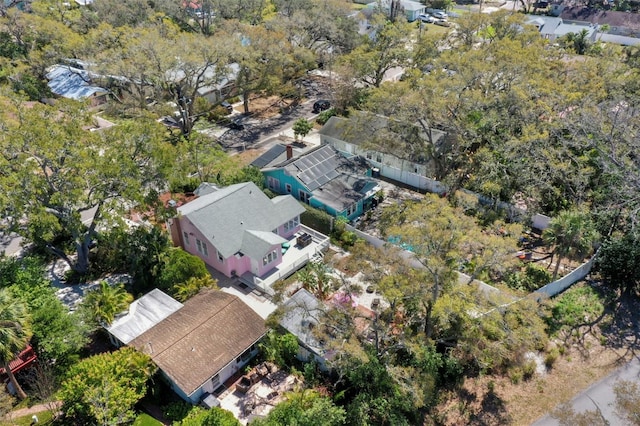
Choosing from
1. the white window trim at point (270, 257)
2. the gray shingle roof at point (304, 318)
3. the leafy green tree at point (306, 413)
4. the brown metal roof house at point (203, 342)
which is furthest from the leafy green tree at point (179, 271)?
the leafy green tree at point (306, 413)

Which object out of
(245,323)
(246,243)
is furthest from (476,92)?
(245,323)

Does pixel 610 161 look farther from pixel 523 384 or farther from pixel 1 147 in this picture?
pixel 1 147

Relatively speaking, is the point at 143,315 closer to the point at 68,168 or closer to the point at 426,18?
the point at 68,168

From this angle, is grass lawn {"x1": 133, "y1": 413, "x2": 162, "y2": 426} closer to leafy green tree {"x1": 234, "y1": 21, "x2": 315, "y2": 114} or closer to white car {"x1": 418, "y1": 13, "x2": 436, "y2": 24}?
leafy green tree {"x1": 234, "y1": 21, "x2": 315, "y2": 114}

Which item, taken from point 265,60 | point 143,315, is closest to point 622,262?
point 143,315

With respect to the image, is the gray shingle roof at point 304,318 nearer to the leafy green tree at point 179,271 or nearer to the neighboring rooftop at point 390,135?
the leafy green tree at point 179,271

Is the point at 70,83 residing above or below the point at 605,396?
above

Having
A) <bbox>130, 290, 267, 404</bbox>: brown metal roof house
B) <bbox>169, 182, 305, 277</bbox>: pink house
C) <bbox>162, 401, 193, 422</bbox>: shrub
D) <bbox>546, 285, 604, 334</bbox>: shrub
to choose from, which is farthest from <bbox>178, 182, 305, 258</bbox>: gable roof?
<bbox>546, 285, 604, 334</bbox>: shrub
